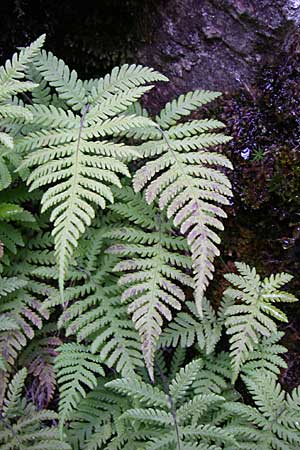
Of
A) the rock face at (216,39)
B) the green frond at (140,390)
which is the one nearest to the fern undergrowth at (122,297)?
the green frond at (140,390)

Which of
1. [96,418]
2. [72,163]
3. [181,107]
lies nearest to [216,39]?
[181,107]

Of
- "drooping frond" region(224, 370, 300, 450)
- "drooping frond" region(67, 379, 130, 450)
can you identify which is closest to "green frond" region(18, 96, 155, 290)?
"drooping frond" region(67, 379, 130, 450)

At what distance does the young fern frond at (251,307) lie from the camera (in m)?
2.52

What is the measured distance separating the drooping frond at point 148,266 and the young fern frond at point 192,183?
0.50 feet

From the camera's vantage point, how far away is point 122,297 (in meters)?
2.49

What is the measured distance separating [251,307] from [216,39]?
135 cm

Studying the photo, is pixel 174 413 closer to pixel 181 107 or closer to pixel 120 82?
pixel 181 107

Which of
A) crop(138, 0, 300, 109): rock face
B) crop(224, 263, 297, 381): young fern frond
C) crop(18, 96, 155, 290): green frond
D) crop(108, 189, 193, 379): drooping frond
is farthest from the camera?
A: crop(138, 0, 300, 109): rock face

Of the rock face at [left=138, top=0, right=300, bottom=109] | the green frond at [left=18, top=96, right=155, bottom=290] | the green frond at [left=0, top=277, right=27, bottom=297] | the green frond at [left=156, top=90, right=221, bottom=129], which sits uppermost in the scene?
the rock face at [left=138, top=0, right=300, bottom=109]

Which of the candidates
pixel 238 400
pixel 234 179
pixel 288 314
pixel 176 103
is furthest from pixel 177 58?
pixel 238 400

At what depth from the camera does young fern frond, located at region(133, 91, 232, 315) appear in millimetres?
2293

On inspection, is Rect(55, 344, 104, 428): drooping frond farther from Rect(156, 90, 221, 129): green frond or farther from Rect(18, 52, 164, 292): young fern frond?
Rect(156, 90, 221, 129): green frond

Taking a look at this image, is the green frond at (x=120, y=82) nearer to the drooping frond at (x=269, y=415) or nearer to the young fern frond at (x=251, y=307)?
the young fern frond at (x=251, y=307)

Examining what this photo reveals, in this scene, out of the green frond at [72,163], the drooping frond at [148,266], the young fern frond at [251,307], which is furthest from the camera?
the young fern frond at [251,307]
